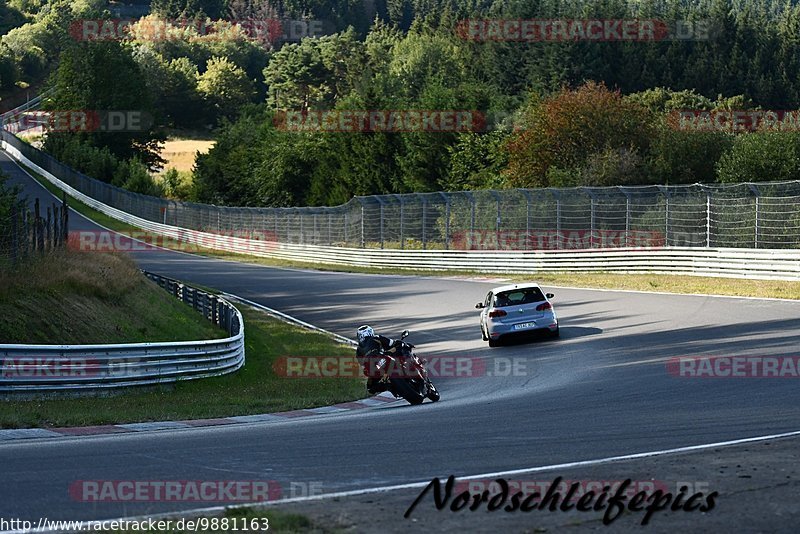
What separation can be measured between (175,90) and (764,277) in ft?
432

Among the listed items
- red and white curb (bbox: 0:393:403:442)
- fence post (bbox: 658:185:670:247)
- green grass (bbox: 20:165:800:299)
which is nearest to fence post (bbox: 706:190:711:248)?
green grass (bbox: 20:165:800:299)

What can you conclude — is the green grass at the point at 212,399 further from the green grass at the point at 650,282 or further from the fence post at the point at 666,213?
the fence post at the point at 666,213

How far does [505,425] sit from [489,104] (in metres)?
77.1

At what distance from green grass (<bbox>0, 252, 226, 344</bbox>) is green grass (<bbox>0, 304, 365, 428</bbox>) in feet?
6.71

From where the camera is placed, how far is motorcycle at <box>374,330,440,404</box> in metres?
15.4

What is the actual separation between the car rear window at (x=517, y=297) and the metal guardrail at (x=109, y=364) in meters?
5.55

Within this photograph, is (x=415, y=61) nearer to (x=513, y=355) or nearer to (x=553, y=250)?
(x=553, y=250)

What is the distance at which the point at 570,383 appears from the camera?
1667 cm

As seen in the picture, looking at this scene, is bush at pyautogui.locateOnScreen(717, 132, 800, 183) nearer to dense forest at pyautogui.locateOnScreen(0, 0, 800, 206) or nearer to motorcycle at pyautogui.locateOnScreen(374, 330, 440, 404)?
dense forest at pyautogui.locateOnScreen(0, 0, 800, 206)

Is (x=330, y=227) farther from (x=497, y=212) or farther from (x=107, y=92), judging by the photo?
(x=107, y=92)
